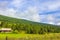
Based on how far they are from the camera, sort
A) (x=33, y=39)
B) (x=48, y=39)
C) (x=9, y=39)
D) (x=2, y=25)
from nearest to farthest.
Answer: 1. (x=9, y=39)
2. (x=33, y=39)
3. (x=48, y=39)
4. (x=2, y=25)

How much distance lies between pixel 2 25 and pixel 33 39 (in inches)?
2856

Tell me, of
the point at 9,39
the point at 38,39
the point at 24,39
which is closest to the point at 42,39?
the point at 38,39

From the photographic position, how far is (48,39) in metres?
22.1

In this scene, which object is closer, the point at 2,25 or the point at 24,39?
the point at 24,39

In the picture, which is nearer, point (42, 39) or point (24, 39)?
point (24, 39)

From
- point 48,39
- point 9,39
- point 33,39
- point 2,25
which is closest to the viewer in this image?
point 9,39

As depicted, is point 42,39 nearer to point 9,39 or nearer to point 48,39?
point 48,39

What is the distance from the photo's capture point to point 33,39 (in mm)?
20453

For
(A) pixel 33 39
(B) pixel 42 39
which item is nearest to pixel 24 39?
(A) pixel 33 39

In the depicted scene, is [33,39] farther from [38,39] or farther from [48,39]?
[48,39]

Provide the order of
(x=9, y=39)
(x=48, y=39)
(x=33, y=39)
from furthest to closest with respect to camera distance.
→ (x=48, y=39) → (x=33, y=39) → (x=9, y=39)

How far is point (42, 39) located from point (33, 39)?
52.5 inches

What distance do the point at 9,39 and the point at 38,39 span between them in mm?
3424

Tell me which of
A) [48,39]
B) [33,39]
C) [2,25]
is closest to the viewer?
[33,39]
